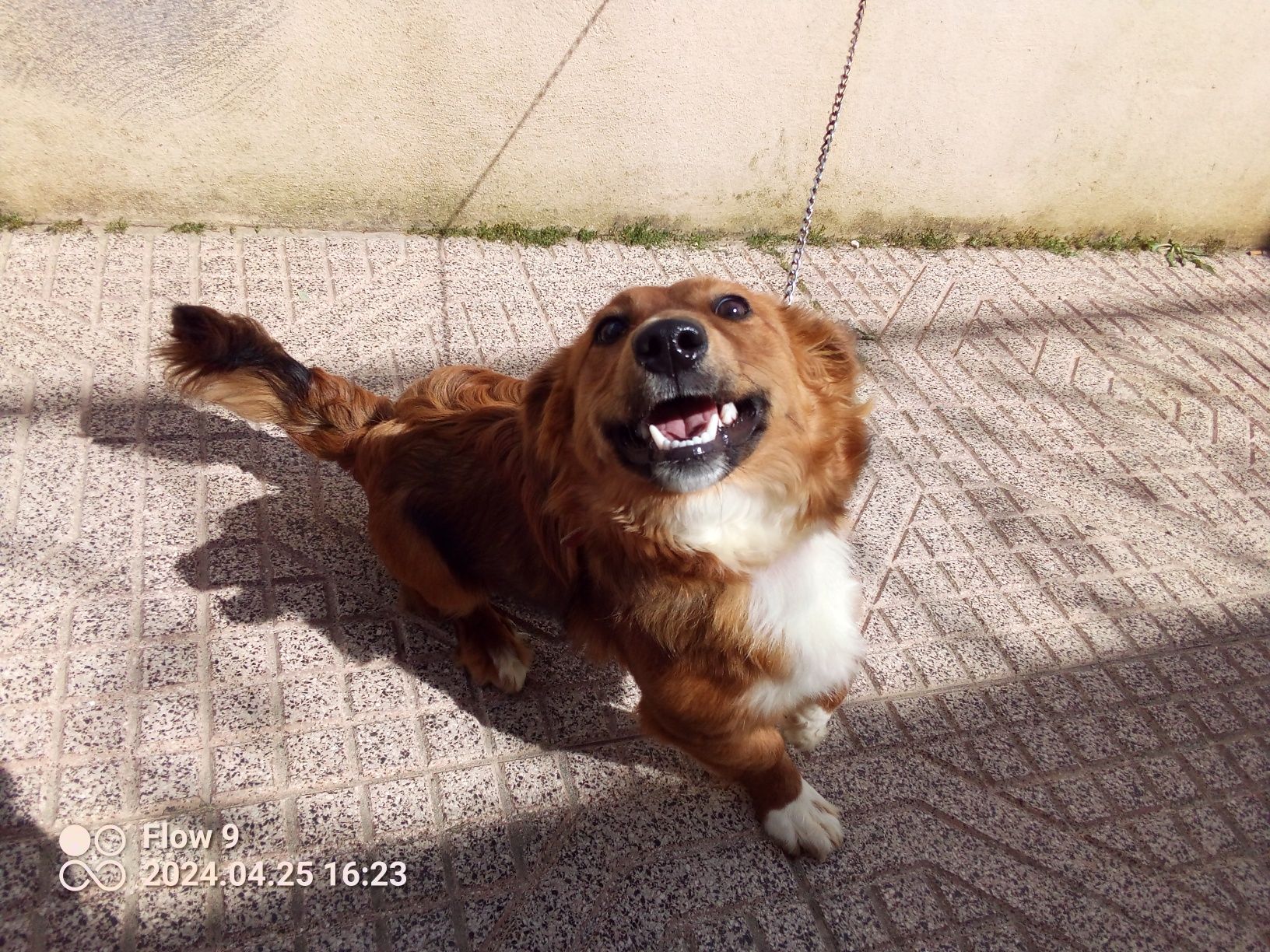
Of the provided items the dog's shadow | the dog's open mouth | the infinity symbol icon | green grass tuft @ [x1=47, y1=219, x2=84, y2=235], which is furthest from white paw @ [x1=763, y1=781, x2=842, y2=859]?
green grass tuft @ [x1=47, y1=219, x2=84, y2=235]

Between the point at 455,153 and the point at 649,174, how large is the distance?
110cm

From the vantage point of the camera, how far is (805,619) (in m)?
2.26

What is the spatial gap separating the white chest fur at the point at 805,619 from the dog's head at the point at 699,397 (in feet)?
0.64

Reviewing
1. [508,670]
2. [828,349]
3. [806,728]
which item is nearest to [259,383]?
[508,670]

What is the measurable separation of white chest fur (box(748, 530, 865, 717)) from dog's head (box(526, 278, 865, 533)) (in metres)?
0.20

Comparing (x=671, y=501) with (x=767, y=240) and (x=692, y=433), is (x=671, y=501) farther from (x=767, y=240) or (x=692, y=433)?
(x=767, y=240)

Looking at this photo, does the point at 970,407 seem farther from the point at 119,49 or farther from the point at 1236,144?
the point at 119,49

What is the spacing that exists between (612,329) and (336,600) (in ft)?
4.88

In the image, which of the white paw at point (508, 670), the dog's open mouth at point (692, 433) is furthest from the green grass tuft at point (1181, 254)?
the white paw at point (508, 670)

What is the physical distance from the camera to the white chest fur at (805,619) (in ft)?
7.27

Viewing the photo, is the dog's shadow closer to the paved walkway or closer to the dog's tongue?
the paved walkway

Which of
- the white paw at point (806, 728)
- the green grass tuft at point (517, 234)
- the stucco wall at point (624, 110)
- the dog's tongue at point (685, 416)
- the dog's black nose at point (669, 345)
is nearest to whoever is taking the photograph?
the dog's black nose at point (669, 345)

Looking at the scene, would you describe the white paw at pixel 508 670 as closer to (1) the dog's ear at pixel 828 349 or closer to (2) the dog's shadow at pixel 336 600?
(2) the dog's shadow at pixel 336 600

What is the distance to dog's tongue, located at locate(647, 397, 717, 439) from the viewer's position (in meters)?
2.15
